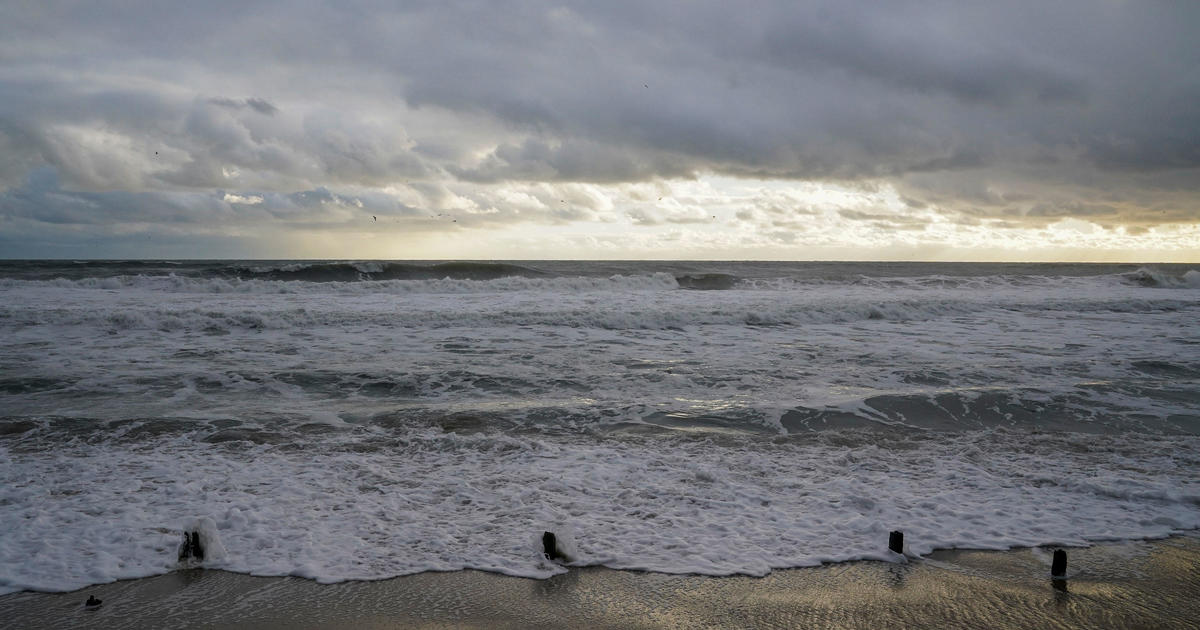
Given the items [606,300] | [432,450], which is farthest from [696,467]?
[606,300]

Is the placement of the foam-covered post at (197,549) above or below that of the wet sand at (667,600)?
above

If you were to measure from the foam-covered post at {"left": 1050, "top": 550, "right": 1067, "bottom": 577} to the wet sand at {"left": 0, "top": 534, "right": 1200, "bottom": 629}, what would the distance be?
7cm

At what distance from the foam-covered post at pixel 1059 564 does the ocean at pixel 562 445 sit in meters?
0.54

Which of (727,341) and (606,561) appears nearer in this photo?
(606,561)

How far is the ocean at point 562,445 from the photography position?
4.66 m

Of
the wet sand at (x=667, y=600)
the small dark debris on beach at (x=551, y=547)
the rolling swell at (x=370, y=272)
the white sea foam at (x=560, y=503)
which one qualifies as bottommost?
the wet sand at (x=667, y=600)

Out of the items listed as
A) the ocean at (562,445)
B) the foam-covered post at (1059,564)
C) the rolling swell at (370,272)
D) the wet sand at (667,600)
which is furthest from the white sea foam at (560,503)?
the rolling swell at (370,272)

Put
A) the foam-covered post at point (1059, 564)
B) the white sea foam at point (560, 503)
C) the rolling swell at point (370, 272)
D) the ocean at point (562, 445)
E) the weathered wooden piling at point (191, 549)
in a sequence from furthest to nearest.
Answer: the rolling swell at point (370, 272) → the ocean at point (562, 445) → the white sea foam at point (560, 503) → the weathered wooden piling at point (191, 549) → the foam-covered post at point (1059, 564)

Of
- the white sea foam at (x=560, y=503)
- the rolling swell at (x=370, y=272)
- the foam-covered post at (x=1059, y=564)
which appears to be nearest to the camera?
the foam-covered post at (x=1059, y=564)

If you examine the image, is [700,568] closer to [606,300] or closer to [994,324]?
[994,324]

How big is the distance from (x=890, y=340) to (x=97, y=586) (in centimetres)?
1488

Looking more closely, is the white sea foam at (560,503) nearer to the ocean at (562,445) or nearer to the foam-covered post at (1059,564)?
the ocean at (562,445)

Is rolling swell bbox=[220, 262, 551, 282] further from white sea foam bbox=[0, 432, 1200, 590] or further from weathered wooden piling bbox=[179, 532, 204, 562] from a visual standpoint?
weathered wooden piling bbox=[179, 532, 204, 562]

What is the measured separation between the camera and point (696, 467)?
6352 millimetres
